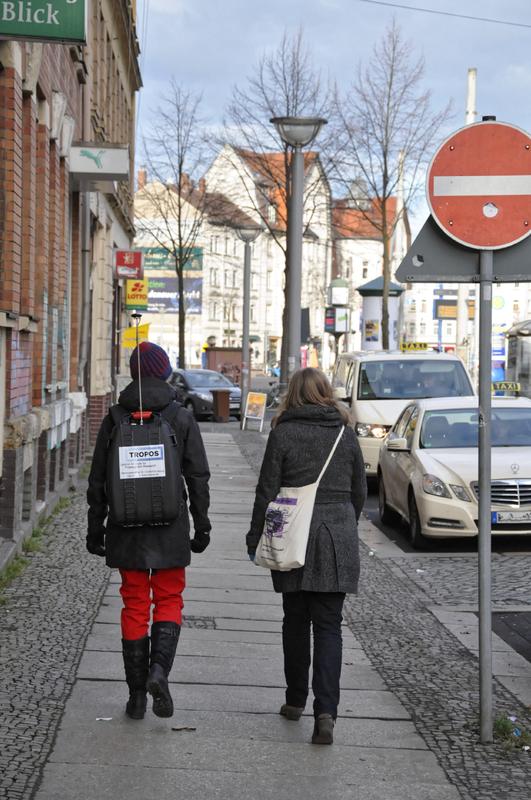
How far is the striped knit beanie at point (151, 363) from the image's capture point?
5910 mm

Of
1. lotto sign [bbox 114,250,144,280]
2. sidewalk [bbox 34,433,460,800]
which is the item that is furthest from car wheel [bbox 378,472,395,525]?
lotto sign [bbox 114,250,144,280]

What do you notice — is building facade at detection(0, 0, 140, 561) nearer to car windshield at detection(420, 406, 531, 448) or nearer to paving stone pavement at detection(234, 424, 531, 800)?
paving stone pavement at detection(234, 424, 531, 800)

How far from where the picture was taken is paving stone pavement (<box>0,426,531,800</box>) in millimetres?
4953

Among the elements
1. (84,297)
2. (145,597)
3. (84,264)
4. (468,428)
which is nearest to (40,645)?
(145,597)

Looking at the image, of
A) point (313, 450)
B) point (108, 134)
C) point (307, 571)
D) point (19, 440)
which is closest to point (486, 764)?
point (307, 571)

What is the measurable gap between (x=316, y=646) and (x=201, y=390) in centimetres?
3426

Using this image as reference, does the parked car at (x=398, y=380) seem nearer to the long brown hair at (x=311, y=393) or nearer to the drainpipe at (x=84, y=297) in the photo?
the drainpipe at (x=84, y=297)

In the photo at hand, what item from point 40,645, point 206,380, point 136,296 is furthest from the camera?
point 206,380

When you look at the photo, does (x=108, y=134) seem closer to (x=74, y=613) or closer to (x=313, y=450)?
(x=74, y=613)

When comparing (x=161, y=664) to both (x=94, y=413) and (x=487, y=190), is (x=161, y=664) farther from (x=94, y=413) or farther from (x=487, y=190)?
(x=94, y=413)

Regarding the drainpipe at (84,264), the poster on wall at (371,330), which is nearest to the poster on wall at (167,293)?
the poster on wall at (371,330)

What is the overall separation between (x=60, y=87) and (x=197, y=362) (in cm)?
9409

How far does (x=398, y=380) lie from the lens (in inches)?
773

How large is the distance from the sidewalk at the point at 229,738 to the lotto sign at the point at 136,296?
24.5 m
